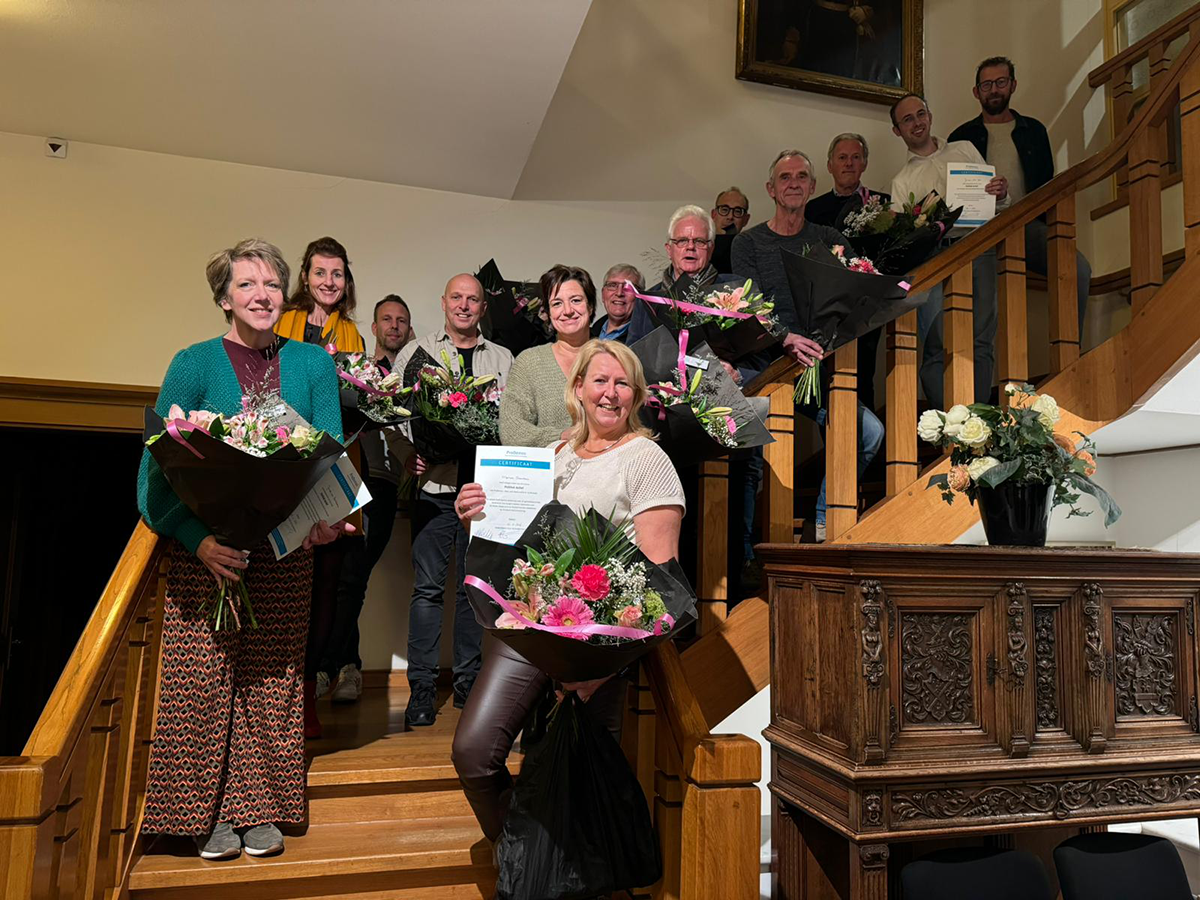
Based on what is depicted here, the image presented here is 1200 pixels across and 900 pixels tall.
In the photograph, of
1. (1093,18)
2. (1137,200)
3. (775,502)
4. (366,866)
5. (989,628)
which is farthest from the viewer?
(1093,18)

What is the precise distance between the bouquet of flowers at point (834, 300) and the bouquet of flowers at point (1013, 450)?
1.40 ft

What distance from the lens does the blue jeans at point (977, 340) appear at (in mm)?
3945

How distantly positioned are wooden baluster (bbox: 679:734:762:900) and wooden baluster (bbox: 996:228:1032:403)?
202 centimetres

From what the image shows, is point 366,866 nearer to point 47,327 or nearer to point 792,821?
point 792,821

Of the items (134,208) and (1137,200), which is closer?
(1137,200)

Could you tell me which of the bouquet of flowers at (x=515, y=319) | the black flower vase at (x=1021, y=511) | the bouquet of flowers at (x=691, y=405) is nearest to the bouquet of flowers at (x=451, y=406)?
the bouquet of flowers at (x=691, y=405)

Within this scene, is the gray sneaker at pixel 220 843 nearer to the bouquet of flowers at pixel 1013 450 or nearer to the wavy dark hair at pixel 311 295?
the wavy dark hair at pixel 311 295

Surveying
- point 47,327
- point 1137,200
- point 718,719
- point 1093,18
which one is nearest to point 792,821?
point 718,719

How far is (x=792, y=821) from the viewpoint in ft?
9.55

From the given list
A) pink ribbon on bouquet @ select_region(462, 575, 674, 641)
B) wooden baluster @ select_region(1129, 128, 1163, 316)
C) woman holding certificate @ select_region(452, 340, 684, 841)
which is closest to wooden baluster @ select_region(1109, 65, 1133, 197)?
wooden baluster @ select_region(1129, 128, 1163, 316)

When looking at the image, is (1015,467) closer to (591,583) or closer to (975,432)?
(975,432)

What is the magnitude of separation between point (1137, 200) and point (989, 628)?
6.51 feet

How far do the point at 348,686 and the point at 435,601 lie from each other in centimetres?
94

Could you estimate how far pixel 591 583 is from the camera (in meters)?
1.99
